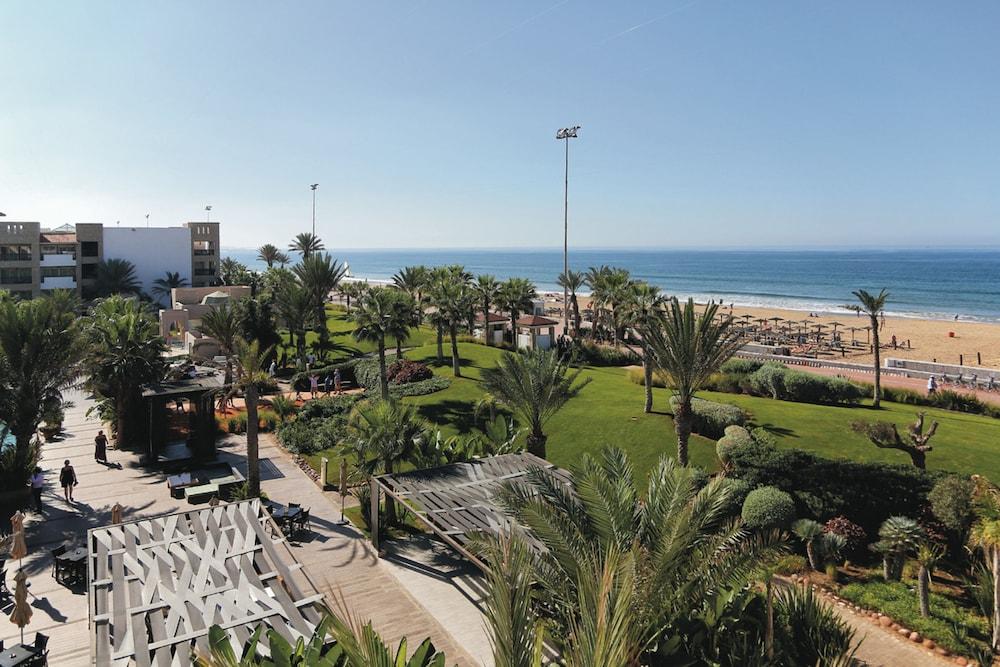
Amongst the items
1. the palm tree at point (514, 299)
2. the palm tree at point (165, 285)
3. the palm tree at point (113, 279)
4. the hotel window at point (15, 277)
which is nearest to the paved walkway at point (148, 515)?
the palm tree at point (514, 299)

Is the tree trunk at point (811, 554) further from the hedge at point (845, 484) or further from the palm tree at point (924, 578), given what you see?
the palm tree at point (924, 578)

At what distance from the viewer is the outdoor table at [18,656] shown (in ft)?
31.4

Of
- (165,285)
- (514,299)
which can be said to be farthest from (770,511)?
(165,285)

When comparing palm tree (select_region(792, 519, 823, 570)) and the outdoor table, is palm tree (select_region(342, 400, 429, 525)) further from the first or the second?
palm tree (select_region(792, 519, 823, 570))

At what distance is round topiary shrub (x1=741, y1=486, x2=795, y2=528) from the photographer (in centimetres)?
1611

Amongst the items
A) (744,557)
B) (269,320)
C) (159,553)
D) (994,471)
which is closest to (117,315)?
(269,320)

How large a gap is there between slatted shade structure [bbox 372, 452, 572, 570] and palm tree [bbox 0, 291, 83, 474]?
11.8m

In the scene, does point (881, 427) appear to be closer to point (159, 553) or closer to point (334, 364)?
point (159, 553)

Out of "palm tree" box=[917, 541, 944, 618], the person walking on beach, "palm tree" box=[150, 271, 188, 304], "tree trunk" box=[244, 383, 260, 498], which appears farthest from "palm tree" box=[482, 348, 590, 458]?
"palm tree" box=[150, 271, 188, 304]

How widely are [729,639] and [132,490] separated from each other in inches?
702

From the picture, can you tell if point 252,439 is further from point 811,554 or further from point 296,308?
point 296,308

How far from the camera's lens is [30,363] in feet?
63.6

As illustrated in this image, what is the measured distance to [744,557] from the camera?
9070 mm

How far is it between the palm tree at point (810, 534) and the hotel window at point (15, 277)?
68.4 meters
